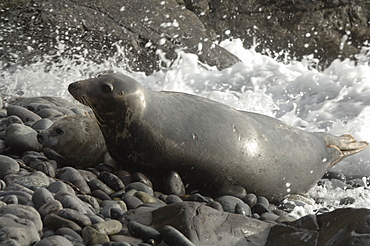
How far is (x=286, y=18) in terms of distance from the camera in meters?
11.8

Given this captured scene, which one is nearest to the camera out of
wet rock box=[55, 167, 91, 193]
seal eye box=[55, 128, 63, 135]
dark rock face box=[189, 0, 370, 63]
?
wet rock box=[55, 167, 91, 193]

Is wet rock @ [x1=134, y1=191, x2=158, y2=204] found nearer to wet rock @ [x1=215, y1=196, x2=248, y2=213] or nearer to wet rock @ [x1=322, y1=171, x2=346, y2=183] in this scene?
wet rock @ [x1=215, y1=196, x2=248, y2=213]

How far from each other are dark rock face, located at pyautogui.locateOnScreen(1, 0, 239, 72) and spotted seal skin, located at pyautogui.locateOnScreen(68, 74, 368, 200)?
3.92 meters

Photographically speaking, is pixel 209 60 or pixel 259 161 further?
pixel 209 60

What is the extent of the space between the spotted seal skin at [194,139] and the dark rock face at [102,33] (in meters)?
3.92

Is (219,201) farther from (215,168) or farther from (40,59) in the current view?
(40,59)

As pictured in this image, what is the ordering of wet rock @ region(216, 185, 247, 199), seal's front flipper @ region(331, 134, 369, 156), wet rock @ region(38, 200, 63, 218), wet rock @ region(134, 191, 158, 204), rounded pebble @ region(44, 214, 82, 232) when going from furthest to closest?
seal's front flipper @ region(331, 134, 369, 156) → wet rock @ region(216, 185, 247, 199) → wet rock @ region(134, 191, 158, 204) → wet rock @ region(38, 200, 63, 218) → rounded pebble @ region(44, 214, 82, 232)

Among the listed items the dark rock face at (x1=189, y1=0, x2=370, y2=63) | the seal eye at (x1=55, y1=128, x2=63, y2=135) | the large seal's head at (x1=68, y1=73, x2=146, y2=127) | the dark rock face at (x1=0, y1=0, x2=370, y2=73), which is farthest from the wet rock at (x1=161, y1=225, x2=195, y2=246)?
the dark rock face at (x1=189, y1=0, x2=370, y2=63)

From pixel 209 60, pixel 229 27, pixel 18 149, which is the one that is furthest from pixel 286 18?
pixel 18 149

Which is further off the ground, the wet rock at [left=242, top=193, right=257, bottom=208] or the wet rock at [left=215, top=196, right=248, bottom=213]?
the wet rock at [left=215, top=196, right=248, bottom=213]

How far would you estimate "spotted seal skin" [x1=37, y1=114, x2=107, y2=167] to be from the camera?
4.61 meters

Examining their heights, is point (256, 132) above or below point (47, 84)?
above

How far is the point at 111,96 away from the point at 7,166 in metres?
Result: 0.84

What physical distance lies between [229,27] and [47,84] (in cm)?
461
